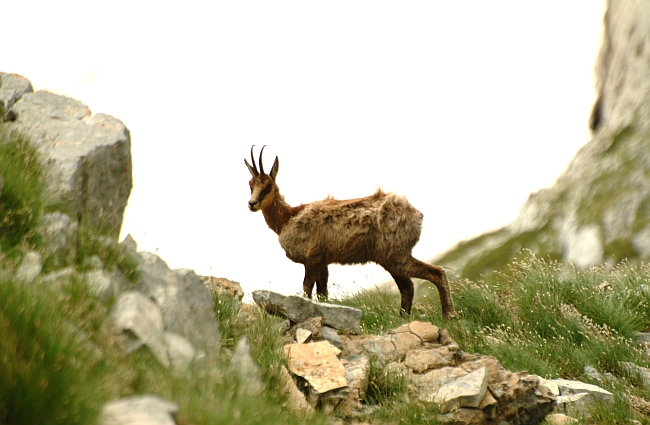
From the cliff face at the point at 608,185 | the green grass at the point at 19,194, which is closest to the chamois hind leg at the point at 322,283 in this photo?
the green grass at the point at 19,194

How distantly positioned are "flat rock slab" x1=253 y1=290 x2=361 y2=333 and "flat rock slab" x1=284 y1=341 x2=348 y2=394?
3.23 ft

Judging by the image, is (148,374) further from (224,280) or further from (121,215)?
(224,280)

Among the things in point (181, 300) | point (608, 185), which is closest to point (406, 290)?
point (181, 300)

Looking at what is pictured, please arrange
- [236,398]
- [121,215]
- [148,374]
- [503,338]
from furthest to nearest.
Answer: [503,338] → [121,215] → [236,398] → [148,374]

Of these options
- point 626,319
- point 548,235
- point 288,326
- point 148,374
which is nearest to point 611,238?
point 548,235

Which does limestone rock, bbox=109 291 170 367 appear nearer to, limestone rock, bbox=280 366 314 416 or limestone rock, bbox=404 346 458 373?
limestone rock, bbox=280 366 314 416

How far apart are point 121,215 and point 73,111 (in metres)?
1.33

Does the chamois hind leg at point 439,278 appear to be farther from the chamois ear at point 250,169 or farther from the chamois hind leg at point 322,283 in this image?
the chamois ear at point 250,169

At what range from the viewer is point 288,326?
7.96 metres

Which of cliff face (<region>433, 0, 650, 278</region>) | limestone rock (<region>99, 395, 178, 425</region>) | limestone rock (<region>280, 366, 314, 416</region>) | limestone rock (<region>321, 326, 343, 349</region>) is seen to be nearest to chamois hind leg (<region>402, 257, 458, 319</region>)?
limestone rock (<region>321, 326, 343, 349</region>)

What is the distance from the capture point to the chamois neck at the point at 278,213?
36.7 feet

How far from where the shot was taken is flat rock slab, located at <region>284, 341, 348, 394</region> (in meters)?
6.59

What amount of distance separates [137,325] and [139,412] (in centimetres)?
125

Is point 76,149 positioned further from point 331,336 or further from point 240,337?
point 331,336
